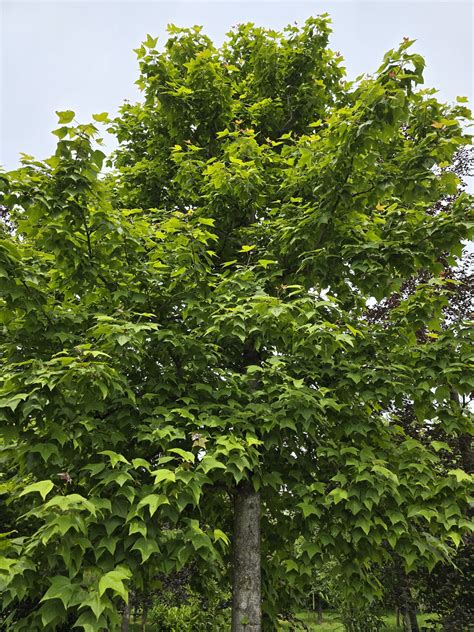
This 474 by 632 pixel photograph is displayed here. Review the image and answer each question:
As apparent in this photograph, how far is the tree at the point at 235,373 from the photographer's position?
12.1 ft

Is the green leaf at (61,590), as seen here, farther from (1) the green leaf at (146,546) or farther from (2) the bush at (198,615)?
(2) the bush at (198,615)

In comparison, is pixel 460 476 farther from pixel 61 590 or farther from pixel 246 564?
pixel 61 590

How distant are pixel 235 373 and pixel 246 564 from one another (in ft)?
6.73

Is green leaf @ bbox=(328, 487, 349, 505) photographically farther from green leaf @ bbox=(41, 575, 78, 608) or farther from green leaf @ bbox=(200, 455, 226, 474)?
green leaf @ bbox=(41, 575, 78, 608)

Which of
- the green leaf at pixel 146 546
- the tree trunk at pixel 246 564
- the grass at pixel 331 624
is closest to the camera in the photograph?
the green leaf at pixel 146 546

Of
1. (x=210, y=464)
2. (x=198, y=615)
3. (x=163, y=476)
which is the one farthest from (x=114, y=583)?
(x=198, y=615)

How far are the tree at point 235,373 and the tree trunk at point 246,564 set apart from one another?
0.06 feet

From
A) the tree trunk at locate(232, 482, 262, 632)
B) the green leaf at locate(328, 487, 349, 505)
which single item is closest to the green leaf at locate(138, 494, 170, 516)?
the green leaf at locate(328, 487, 349, 505)

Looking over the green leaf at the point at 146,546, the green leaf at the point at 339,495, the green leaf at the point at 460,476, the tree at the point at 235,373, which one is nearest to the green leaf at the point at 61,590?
the tree at the point at 235,373

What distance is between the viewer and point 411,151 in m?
4.96

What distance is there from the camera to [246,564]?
5051 millimetres

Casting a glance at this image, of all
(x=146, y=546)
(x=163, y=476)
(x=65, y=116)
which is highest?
(x=65, y=116)

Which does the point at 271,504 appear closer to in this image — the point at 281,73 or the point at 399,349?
the point at 399,349

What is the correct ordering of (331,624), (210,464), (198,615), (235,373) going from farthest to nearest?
(331,624)
(198,615)
(235,373)
(210,464)
